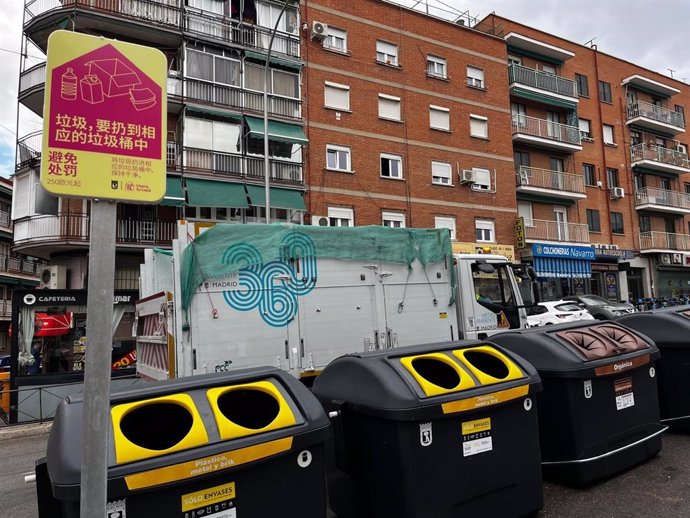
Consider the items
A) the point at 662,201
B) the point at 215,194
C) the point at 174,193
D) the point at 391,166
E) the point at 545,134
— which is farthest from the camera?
the point at 662,201

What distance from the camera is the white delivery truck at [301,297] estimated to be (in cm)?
556

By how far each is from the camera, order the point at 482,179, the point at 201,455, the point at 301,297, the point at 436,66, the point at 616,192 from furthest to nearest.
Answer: the point at 616,192, the point at 482,179, the point at 436,66, the point at 301,297, the point at 201,455

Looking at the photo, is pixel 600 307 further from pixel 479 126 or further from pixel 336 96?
pixel 336 96

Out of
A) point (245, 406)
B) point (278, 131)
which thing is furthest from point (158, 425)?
point (278, 131)

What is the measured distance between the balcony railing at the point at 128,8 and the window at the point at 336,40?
6.36 m

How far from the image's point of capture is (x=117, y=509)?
2.12 m

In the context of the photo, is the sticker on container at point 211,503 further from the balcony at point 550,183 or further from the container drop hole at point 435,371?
the balcony at point 550,183

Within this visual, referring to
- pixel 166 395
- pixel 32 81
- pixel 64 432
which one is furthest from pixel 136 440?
pixel 32 81

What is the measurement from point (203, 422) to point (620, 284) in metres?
31.6

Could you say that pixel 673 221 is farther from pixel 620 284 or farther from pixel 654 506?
pixel 654 506

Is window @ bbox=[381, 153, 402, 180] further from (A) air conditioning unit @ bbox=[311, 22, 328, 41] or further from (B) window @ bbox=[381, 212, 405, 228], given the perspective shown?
(A) air conditioning unit @ bbox=[311, 22, 328, 41]

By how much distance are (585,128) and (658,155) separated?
A: 20.6ft

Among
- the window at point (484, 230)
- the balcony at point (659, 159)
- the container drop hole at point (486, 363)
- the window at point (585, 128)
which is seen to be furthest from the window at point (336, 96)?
the balcony at point (659, 159)

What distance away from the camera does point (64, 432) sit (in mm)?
2258
